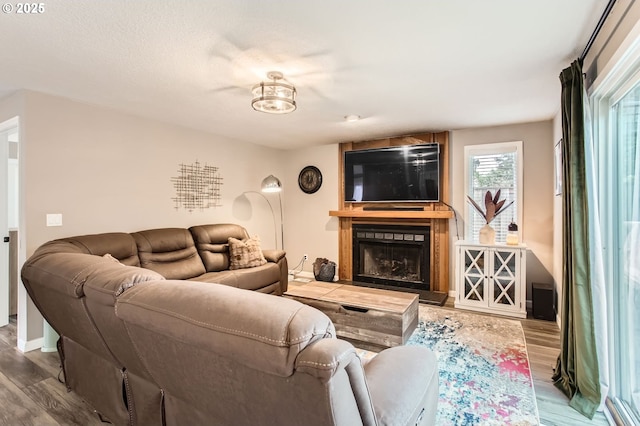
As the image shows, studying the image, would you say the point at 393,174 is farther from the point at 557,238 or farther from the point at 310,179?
the point at 557,238

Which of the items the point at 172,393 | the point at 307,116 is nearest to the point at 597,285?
the point at 172,393

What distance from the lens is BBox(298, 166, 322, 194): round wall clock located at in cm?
568

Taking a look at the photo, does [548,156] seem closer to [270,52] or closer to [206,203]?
[270,52]

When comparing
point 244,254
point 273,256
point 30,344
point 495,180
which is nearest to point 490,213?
point 495,180

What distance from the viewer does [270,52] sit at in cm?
221

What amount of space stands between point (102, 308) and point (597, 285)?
2750 millimetres

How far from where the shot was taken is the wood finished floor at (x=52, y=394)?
196 cm

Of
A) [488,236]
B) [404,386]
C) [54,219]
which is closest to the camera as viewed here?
[404,386]

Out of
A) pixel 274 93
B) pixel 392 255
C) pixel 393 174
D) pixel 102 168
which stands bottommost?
pixel 392 255

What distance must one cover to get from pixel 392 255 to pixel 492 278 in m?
1.52

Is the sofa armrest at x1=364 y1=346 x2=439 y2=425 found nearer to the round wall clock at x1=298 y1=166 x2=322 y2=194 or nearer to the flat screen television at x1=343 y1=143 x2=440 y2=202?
the flat screen television at x1=343 y1=143 x2=440 y2=202

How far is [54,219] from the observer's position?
305 cm

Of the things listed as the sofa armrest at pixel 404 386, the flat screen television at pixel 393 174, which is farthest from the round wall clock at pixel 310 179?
the sofa armrest at pixel 404 386

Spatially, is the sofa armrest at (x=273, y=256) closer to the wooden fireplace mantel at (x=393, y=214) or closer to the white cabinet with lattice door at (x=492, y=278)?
the wooden fireplace mantel at (x=393, y=214)
